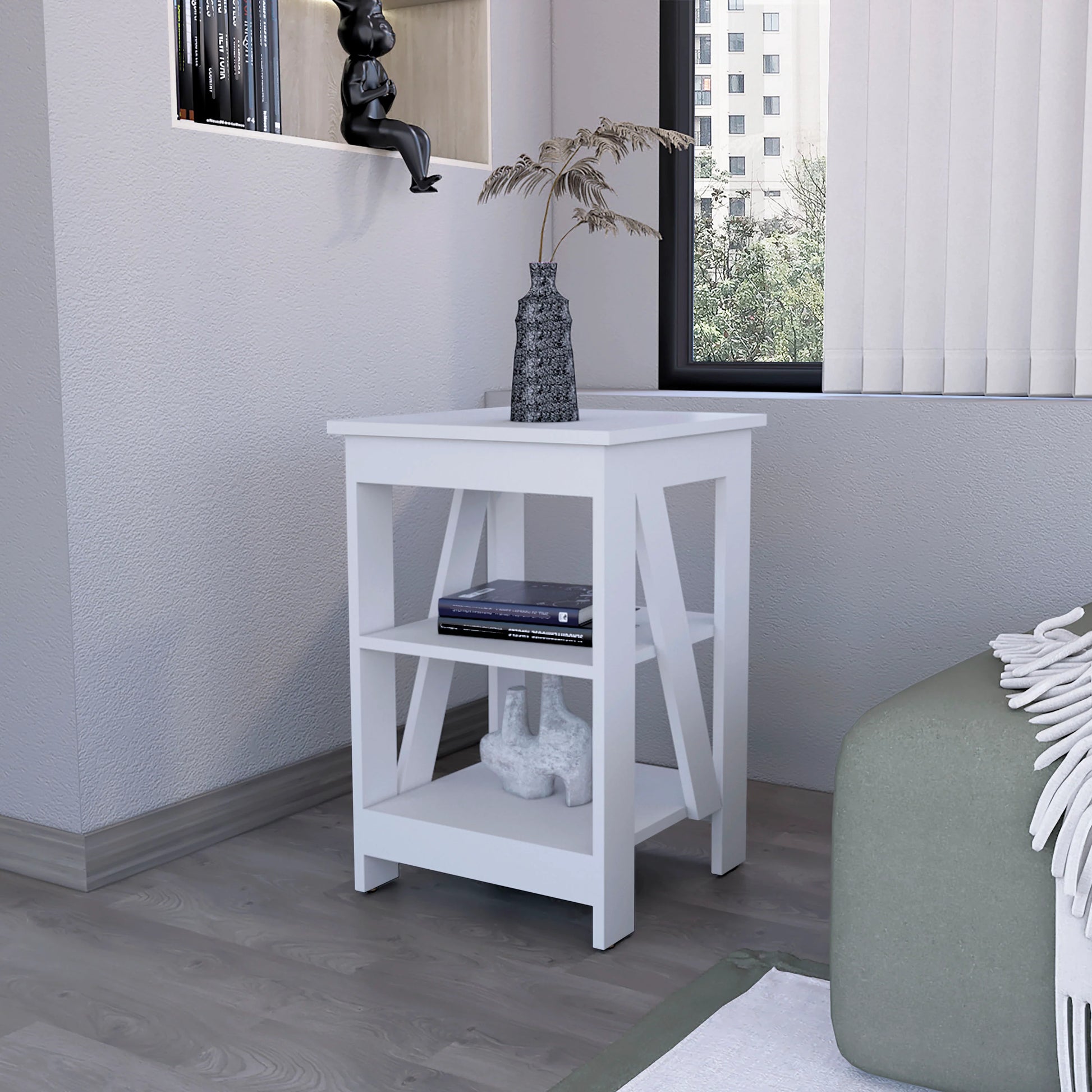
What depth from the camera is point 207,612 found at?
2.19 m

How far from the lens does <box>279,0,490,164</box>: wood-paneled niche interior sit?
250 centimetres

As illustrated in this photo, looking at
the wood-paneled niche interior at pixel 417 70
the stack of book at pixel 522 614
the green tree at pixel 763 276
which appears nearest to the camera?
the stack of book at pixel 522 614

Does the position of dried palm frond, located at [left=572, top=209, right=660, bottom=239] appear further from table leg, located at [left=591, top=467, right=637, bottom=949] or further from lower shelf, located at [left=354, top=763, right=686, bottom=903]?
lower shelf, located at [left=354, top=763, right=686, bottom=903]

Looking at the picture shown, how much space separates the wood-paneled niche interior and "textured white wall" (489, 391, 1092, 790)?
61 centimetres

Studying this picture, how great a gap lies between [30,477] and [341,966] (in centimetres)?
85

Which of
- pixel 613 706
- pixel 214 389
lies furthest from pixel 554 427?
pixel 214 389

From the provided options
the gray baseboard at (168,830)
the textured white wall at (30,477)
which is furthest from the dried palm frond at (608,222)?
the gray baseboard at (168,830)

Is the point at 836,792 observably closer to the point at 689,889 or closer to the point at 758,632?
the point at 689,889

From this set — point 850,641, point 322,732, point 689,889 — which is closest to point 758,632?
point 850,641

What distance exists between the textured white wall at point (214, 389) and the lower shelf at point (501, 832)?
39 centimetres

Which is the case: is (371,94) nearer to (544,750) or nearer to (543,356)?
(543,356)

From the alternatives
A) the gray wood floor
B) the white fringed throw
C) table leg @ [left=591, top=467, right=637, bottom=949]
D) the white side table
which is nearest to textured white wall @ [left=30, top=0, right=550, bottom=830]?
the gray wood floor

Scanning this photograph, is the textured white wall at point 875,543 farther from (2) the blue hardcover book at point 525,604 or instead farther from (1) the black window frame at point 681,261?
(2) the blue hardcover book at point 525,604

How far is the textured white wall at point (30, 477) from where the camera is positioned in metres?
1.90
